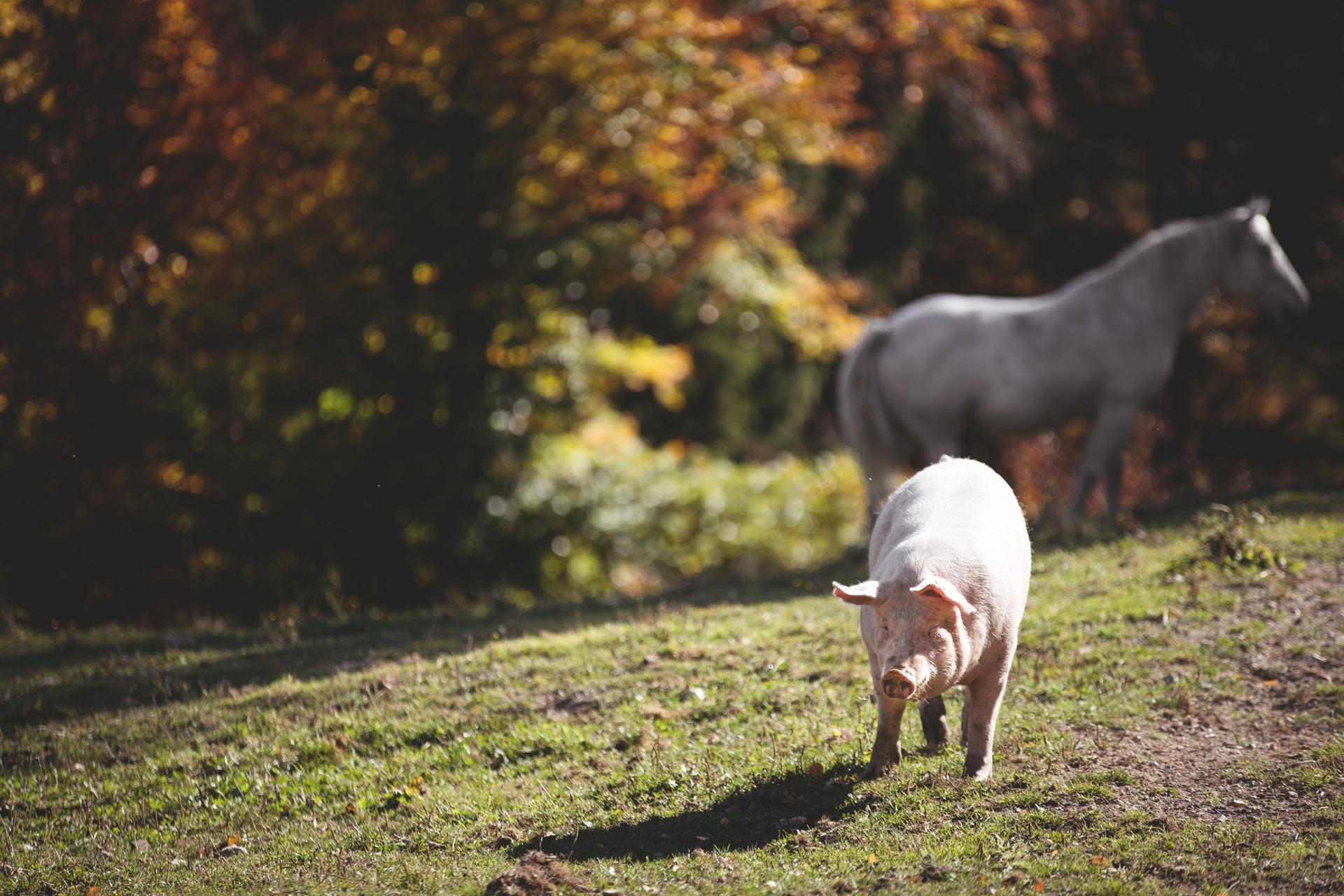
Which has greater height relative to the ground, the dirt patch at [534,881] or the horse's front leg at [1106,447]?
the horse's front leg at [1106,447]

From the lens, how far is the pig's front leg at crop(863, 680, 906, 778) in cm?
554

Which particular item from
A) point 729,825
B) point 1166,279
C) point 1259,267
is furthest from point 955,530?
point 1259,267

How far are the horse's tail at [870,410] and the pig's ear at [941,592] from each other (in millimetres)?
5837

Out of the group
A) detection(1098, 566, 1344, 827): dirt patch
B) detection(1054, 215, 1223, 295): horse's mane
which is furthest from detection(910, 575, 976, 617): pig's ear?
detection(1054, 215, 1223, 295): horse's mane

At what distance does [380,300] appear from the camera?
1212 cm

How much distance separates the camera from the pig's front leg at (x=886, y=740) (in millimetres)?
5535

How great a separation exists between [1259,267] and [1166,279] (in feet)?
2.55

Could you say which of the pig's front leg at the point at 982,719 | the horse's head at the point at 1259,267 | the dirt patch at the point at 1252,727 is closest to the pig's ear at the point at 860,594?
the pig's front leg at the point at 982,719

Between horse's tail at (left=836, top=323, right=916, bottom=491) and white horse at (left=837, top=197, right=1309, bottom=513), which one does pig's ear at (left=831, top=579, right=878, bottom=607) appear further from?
horse's tail at (left=836, top=323, right=916, bottom=491)

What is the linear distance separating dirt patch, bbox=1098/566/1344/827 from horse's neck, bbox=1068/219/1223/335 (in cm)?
316

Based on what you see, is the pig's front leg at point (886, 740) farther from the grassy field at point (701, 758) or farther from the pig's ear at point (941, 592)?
the pig's ear at point (941, 592)

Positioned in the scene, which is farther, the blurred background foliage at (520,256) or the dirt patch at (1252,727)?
Answer: the blurred background foliage at (520,256)

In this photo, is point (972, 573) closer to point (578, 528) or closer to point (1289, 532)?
point (1289, 532)

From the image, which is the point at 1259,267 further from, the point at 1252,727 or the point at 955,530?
the point at 955,530
